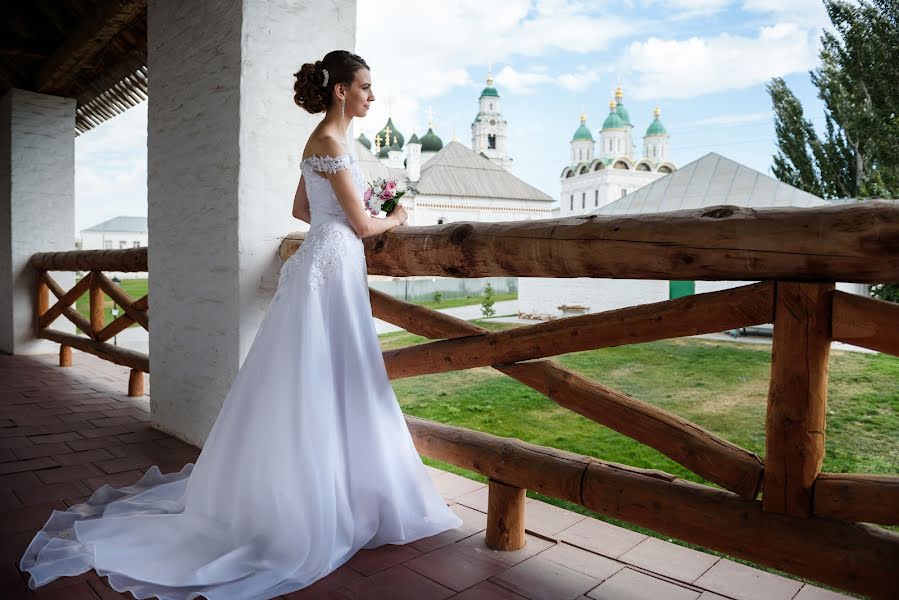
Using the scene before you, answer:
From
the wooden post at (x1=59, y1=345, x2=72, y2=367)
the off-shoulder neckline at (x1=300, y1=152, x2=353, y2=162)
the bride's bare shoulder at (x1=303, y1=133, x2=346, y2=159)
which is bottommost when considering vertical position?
the wooden post at (x1=59, y1=345, x2=72, y2=367)

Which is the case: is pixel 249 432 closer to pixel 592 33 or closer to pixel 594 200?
pixel 594 200

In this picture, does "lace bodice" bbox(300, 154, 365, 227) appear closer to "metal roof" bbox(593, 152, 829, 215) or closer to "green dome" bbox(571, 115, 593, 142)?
"metal roof" bbox(593, 152, 829, 215)

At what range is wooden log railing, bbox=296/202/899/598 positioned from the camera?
4.87 feet

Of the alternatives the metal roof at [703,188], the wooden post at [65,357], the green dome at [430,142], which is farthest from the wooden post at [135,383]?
the green dome at [430,142]

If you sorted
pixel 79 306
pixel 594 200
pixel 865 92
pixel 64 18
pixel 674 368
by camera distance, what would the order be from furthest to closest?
pixel 594 200, pixel 865 92, pixel 79 306, pixel 674 368, pixel 64 18

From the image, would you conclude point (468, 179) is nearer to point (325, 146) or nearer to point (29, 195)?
point (29, 195)

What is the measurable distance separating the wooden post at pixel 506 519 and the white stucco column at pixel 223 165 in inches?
63.1

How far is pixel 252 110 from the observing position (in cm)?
A: 322

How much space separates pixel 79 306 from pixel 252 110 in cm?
2146

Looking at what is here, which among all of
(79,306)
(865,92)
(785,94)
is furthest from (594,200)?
(79,306)

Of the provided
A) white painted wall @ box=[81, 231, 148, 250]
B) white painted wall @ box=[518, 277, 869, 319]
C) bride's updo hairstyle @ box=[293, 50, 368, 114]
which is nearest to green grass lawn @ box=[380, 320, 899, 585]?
bride's updo hairstyle @ box=[293, 50, 368, 114]

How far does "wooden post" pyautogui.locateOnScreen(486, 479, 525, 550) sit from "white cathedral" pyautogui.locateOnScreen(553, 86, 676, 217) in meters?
30.5

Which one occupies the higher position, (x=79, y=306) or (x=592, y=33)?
(x=592, y=33)

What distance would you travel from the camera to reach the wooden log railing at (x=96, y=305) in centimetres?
513
